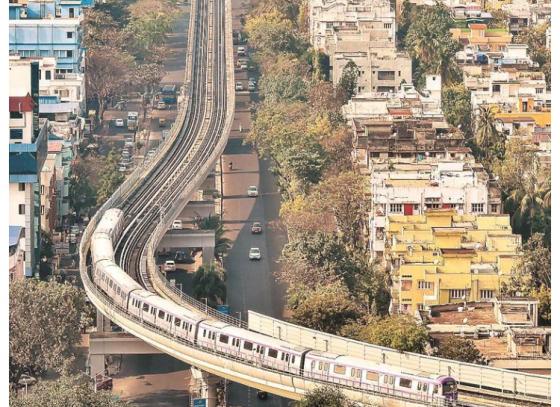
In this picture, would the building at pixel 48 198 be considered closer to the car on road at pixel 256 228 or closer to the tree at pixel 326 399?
the car on road at pixel 256 228

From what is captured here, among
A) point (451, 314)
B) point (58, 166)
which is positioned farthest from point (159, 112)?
point (451, 314)

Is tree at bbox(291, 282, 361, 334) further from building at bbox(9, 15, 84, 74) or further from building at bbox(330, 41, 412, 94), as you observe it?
building at bbox(9, 15, 84, 74)

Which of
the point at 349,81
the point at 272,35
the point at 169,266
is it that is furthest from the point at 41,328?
the point at 272,35

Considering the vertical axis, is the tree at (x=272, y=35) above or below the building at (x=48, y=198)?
above

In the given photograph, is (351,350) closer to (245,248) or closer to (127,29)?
(245,248)

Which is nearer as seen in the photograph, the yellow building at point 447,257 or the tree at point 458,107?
the yellow building at point 447,257

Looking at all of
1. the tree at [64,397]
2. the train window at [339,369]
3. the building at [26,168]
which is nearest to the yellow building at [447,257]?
the train window at [339,369]
